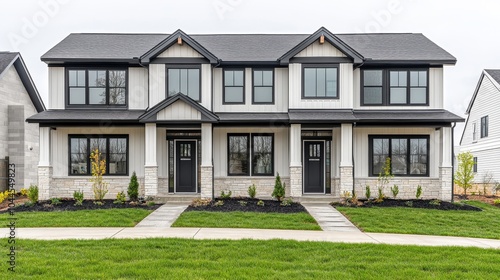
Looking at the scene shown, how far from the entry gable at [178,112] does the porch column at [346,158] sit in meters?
5.15

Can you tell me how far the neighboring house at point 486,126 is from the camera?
2400cm

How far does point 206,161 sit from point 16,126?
11.6 meters

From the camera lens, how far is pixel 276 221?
1122 centimetres

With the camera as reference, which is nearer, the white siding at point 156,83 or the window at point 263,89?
the white siding at point 156,83

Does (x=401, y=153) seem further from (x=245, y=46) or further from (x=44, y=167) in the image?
(x=44, y=167)

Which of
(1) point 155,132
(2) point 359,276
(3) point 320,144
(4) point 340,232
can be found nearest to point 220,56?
(1) point 155,132

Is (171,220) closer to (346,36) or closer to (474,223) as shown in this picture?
(474,223)

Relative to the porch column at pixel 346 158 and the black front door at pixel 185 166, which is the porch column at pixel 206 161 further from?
the porch column at pixel 346 158

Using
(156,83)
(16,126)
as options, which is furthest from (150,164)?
(16,126)

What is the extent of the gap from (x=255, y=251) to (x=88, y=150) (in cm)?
1134

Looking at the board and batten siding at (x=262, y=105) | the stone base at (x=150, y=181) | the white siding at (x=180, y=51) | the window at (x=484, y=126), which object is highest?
the white siding at (x=180, y=51)

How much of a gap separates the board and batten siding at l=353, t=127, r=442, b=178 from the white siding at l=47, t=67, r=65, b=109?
12.5 meters

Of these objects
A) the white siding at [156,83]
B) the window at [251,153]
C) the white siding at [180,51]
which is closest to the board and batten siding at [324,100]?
the window at [251,153]

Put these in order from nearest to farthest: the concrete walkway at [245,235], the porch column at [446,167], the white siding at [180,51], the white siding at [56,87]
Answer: the concrete walkway at [245,235], the porch column at [446,167], the white siding at [180,51], the white siding at [56,87]
